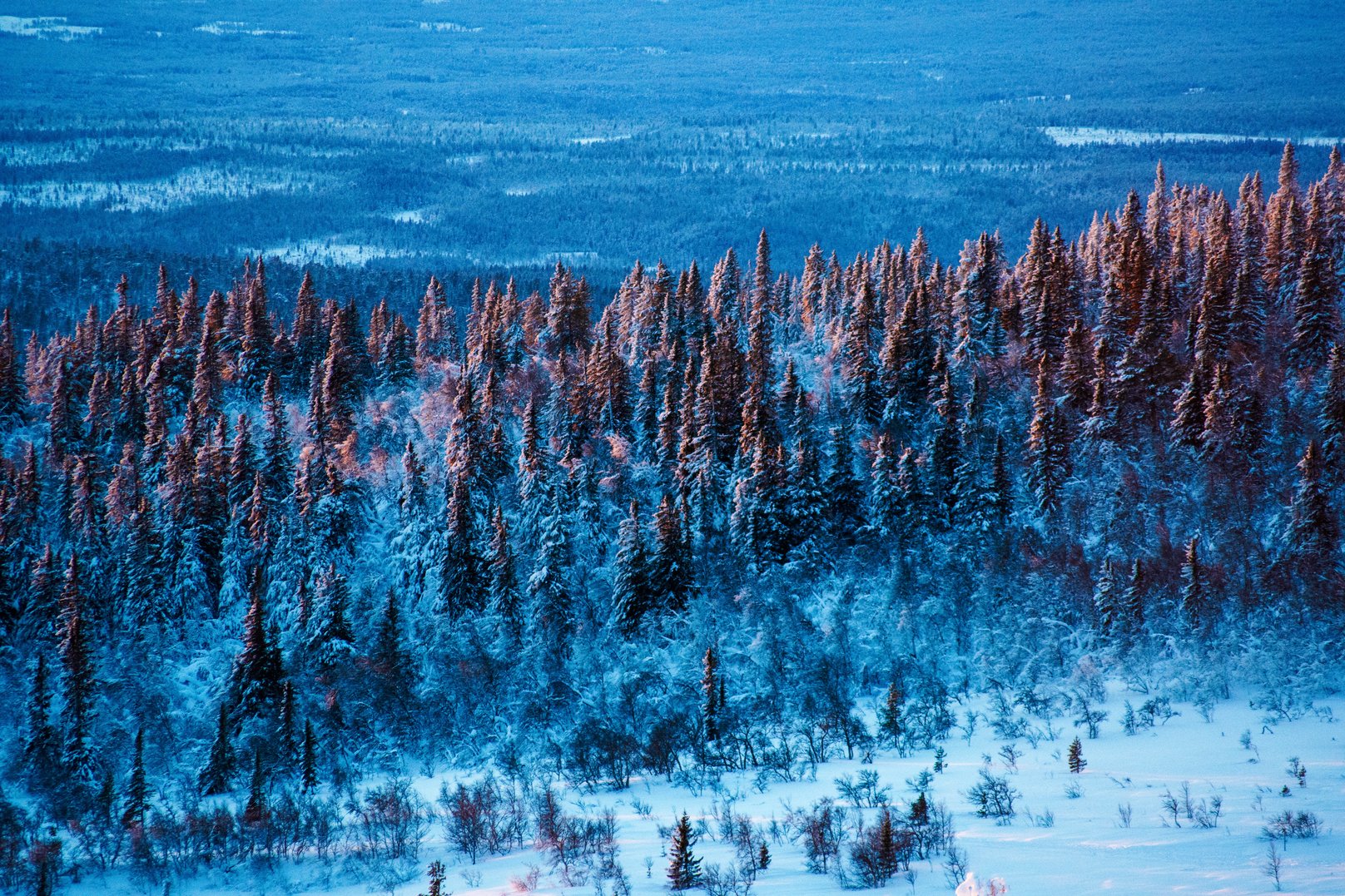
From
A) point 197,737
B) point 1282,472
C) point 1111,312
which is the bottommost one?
point 197,737

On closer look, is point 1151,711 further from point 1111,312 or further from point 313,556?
point 313,556

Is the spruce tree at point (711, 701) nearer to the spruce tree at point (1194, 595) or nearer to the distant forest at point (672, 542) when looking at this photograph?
the distant forest at point (672, 542)

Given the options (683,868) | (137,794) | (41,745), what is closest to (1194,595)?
(683,868)

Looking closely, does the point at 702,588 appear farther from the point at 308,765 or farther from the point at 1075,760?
the point at 1075,760

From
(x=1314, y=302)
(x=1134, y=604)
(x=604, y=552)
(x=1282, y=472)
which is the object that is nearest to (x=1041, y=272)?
(x=1314, y=302)

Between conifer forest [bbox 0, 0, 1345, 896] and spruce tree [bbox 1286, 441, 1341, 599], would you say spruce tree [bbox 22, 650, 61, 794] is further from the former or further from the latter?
spruce tree [bbox 1286, 441, 1341, 599]

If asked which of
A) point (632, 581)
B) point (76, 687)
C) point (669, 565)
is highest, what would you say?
point (669, 565)
